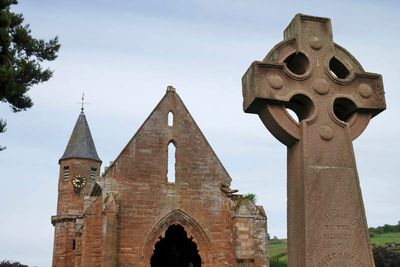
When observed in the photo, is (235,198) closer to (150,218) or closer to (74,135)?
(150,218)

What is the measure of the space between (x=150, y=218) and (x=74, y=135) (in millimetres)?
12063

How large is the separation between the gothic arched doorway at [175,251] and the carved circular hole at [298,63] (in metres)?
19.8

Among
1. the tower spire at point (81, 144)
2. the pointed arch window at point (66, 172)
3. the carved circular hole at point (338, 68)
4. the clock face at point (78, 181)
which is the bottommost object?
the carved circular hole at point (338, 68)

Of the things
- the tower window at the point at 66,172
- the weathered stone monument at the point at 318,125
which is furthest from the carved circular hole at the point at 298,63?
the tower window at the point at 66,172

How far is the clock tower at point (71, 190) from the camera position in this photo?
2742 centimetres

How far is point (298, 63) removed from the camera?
564 cm

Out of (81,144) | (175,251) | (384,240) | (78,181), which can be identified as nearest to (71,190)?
(78,181)

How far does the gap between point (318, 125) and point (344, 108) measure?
0.57 meters

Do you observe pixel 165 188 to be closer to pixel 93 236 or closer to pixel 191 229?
pixel 191 229

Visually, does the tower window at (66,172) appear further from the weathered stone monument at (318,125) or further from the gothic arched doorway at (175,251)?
the weathered stone monument at (318,125)

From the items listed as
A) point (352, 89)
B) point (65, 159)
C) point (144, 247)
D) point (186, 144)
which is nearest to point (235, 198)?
point (186, 144)

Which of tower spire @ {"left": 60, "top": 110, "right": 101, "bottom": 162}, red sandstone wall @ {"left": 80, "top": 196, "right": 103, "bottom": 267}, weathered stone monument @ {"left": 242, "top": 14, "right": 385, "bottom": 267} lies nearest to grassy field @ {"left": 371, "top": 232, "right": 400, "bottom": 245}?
tower spire @ {"left": 60, "top": 110, "right": 101, "bottom": 162}

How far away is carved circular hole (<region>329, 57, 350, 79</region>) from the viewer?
5.64m

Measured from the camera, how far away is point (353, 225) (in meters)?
5.04
